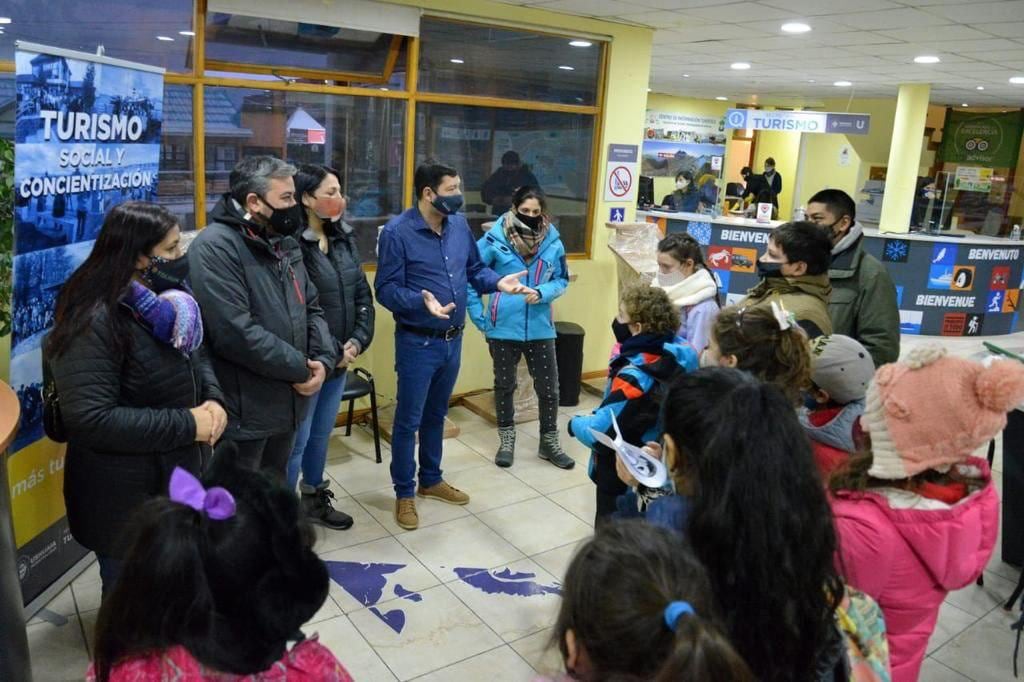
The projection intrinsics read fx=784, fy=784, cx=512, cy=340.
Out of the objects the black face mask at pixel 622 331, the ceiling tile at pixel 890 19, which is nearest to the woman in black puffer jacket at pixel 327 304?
the black face mask at pixel 622 331

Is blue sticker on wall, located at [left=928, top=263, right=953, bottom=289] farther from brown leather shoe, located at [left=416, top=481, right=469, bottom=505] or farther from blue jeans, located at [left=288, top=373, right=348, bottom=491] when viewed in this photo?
blue jeans, located at [left=288, top=373, right=348, bottom=491]

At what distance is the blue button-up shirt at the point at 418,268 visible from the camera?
3.38 metres

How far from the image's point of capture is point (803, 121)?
26.0 ft

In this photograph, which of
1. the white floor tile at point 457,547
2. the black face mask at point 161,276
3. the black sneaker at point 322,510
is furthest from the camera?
the black sneaker at point 322,510

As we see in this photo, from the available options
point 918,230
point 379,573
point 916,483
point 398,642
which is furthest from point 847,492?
point 918,230

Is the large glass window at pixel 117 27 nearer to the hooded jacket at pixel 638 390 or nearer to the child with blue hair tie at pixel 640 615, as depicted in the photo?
the hooded jacket at pixel 638 390

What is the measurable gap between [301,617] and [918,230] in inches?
389

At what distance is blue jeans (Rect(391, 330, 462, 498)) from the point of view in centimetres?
342

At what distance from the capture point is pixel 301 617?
1.20m

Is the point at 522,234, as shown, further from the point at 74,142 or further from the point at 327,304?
the point at 74,142

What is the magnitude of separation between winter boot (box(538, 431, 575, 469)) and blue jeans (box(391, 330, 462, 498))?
90 cm

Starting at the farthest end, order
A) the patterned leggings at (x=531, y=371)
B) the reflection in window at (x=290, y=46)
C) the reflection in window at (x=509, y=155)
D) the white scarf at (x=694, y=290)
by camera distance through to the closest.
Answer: the reflection in window at (x=509, y=155), the patterned leggings at (x=531, y=371), the reflection in window at (x=290, y=46), the white scarf at (x=694, y=290)

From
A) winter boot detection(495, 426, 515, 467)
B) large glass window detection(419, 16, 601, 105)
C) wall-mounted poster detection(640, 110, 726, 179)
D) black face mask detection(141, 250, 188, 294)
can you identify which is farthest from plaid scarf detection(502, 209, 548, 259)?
wall-mounted poster detection(640, 110, 726, 179)

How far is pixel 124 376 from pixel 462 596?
1.51 m
